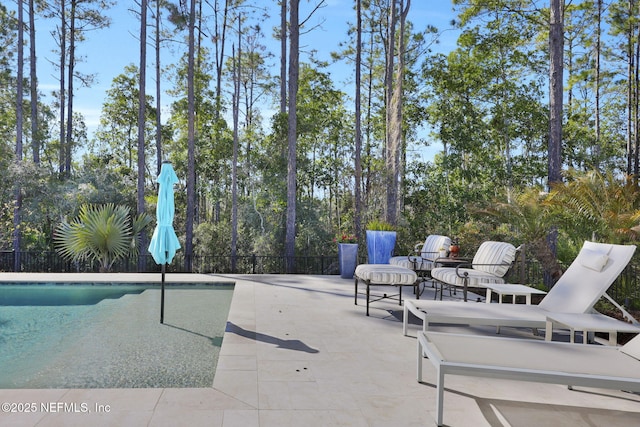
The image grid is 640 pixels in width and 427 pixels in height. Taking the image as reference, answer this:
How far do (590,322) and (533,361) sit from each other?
1.17 m

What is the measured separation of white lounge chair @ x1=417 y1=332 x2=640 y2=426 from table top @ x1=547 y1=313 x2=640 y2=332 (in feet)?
1.20

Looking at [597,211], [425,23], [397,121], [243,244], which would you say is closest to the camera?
[597,211]

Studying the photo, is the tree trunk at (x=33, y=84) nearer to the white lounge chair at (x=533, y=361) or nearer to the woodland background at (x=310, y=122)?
the woodland background at (x=310, y=122)

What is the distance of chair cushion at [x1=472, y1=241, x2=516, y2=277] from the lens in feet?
17.9

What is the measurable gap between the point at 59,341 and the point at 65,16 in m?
15.4

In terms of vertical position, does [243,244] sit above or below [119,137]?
below

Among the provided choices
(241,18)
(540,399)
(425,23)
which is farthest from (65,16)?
(540,399)

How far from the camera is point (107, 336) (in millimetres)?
4586

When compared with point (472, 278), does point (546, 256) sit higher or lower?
higher

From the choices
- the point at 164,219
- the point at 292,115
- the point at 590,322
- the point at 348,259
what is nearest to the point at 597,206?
the point at 590,322

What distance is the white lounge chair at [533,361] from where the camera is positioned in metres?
2.26

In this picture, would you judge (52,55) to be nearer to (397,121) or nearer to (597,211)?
(397,121)

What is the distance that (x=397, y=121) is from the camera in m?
11.2

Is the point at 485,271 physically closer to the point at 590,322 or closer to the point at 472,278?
the point at 472,278
